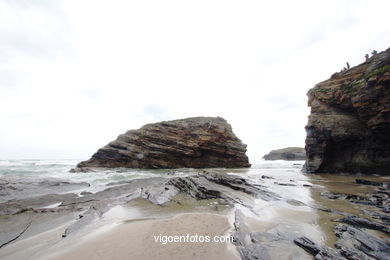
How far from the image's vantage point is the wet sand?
3.67m

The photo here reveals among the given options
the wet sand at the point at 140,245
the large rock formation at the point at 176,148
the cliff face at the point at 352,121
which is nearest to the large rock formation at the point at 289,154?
the large rock formation at the point at 176,148

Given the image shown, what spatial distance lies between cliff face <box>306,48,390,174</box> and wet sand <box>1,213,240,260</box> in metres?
22.0

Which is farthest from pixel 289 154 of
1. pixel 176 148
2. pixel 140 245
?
pixel 140 245

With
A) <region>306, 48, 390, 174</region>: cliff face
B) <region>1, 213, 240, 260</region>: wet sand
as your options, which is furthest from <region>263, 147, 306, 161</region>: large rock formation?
<region>1, 213, 240, 260</region>: wet sand

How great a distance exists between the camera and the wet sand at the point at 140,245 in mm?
3666

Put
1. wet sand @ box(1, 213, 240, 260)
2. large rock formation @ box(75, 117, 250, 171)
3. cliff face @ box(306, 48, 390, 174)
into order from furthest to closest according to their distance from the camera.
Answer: large rock formation @ box(75, 117, 250, 171) → cliff face @ box(306, 48, 390, 174) → wet sand @ box(1, 213, 240, 260)

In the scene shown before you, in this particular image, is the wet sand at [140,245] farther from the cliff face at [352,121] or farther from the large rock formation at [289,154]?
the large rock formation at [289,154]

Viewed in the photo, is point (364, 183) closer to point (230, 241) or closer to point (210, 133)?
point (230, 241)

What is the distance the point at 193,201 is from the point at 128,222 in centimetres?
337

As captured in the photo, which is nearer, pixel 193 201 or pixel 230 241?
pixel 230 241

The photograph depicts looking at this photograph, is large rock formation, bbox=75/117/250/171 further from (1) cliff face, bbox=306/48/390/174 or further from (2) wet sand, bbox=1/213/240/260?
(2) wet sand, bbox=1/213/240/260

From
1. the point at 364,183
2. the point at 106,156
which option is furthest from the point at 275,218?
the point at 106,156

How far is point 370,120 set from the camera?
1923 centimetres

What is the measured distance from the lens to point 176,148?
39.8 metres
